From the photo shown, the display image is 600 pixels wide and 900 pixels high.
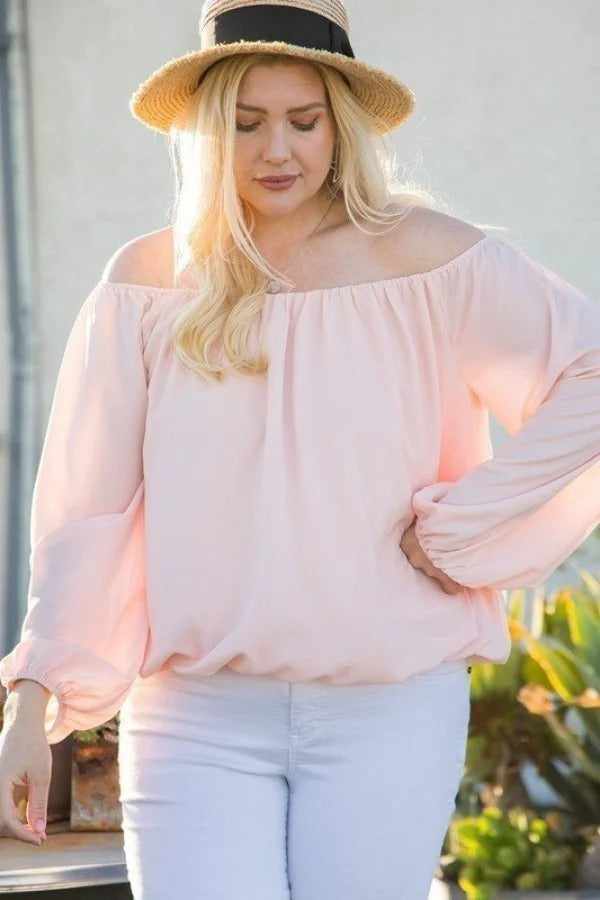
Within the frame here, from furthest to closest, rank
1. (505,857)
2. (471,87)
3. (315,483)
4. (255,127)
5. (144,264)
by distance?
(471,87), (505,857), (144,264), (255,127), (315,483)

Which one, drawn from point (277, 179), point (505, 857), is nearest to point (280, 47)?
point (277, 179)

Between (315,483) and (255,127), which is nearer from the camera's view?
(315,483)

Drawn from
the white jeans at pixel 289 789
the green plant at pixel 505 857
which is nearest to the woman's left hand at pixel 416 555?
the white jeans at pixel 289 789

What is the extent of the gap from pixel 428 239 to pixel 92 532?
2.13 ft

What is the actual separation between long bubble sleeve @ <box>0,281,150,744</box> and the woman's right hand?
0.22 ft

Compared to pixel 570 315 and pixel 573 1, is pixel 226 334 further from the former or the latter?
pixel 573 1

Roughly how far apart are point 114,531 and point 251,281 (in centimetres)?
42

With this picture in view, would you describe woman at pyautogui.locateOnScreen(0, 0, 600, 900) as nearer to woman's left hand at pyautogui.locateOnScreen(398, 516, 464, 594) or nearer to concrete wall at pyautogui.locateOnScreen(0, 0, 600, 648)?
woman's left hand at pyautogui.locateOnScreen(398, 516, 464, 594)

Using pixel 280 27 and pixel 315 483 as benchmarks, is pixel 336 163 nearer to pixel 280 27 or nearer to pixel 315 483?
pixel 280 27

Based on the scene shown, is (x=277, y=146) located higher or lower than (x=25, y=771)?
higher

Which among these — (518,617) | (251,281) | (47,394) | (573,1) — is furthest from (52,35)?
(251,281)

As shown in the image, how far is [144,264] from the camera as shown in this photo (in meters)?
3.03

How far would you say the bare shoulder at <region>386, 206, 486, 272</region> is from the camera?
2939 mm

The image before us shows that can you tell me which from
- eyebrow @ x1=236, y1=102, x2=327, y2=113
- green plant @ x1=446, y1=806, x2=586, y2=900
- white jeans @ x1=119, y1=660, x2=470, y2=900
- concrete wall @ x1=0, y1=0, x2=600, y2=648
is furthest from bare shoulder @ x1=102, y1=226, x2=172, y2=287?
concrete wall @ x1=0, y1=0, x2=600, y2=648
